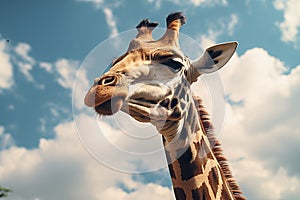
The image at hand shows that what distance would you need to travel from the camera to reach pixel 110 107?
4.76 meters

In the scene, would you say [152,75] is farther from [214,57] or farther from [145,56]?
[214,57]

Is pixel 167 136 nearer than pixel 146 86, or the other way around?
pixel 146 86

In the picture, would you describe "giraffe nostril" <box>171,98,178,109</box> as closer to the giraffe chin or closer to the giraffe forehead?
the giraffe forehead

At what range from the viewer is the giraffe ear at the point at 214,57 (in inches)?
248

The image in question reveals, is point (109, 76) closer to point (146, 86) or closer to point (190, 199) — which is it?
point (146, 86)

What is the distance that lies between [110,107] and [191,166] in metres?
1.76

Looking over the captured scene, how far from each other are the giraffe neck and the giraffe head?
330 millimetres

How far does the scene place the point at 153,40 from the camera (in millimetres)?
6438

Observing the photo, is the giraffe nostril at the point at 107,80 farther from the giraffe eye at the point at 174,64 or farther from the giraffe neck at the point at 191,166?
the giraffe neck at the point at 191,166

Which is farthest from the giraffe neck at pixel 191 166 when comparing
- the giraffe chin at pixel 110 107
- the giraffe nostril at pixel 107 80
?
the giraffe nostril at pixel 107 80

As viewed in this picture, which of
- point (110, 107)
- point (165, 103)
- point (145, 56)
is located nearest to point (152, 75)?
point (145, 56)

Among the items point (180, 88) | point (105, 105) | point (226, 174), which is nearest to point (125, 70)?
point (105, 105)

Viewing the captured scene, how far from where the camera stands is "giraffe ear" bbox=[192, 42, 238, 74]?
6305 millimetres

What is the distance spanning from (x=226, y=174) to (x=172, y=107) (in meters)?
1.61
